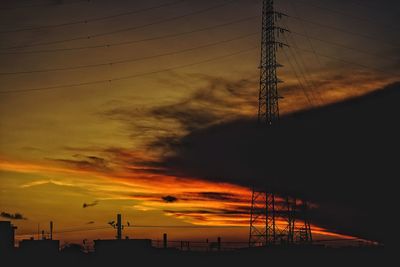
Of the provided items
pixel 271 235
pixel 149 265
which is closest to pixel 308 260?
pixel 271 235

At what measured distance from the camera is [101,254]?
348 feet

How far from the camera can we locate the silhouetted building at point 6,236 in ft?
346

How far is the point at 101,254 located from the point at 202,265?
18.2 meters

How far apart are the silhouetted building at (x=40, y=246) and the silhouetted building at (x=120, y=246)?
330 inches

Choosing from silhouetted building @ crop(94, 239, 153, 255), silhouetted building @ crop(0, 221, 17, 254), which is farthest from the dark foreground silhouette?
silhouetted building @ crop(0, 221, 17, 254)

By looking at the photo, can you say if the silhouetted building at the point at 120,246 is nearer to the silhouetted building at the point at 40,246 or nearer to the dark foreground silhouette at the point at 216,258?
the dark foreground silhouette at the point at 216,258

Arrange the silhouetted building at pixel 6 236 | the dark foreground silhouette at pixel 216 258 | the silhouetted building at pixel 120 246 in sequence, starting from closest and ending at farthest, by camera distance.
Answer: the dark foreground silhouette at pixel 216 258 → the silhouetted building at pixel 6 236 → the silhouetted building at pixel 120 246

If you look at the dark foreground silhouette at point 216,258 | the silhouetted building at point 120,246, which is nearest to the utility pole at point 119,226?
the silhouetted building at point 120,246

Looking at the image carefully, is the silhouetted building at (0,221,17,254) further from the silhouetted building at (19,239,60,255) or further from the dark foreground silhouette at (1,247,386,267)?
the silhouetted building at (19,239,60,255)

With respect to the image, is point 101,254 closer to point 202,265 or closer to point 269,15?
point 202,265

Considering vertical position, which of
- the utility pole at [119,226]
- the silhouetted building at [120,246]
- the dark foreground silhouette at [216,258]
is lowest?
the dark foreground silhouette at [216,258]

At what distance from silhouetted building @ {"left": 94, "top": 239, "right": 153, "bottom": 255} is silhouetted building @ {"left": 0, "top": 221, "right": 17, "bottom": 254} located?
44.8 ft

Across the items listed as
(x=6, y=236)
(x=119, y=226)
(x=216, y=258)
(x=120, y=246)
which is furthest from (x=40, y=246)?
(x=216, y=258)

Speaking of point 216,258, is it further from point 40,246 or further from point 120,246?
point 40,246
